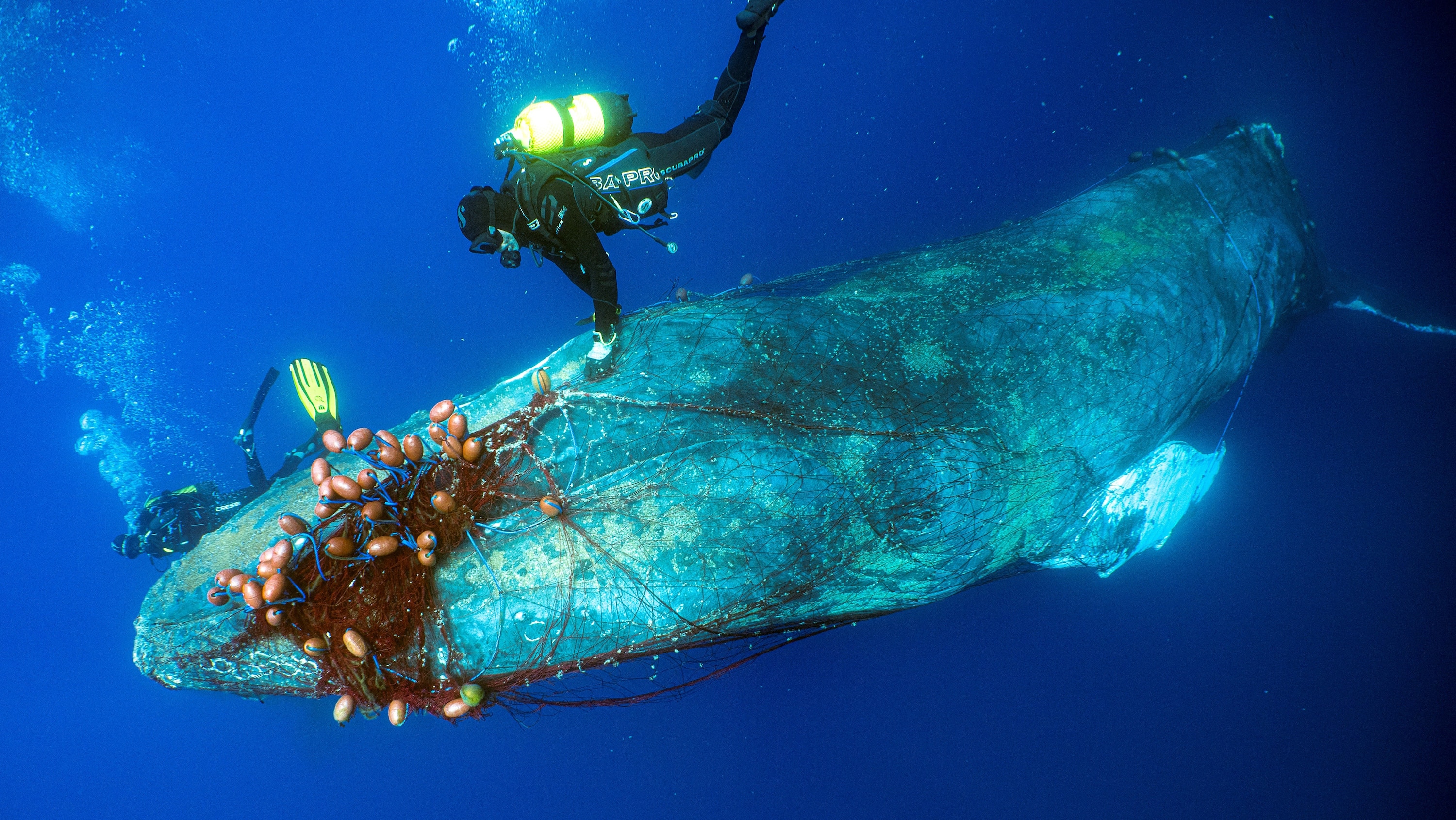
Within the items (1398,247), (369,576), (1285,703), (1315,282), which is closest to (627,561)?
(369,576)

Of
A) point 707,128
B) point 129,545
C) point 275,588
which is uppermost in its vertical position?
point 129,545

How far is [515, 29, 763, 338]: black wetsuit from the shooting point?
377cm

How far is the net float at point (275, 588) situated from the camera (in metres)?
2.57

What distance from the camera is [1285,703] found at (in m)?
8.48

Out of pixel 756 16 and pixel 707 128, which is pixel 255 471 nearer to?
pixel 707 128

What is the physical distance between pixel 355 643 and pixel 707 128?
4.69m

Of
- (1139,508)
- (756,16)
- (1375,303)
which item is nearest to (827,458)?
(1139,508)

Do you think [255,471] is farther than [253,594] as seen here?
Yes

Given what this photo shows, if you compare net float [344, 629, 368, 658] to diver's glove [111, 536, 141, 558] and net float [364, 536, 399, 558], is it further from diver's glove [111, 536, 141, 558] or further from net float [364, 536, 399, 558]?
diver's glove [111, 536, 141, 558]

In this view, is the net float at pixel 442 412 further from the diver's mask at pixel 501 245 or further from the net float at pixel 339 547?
the diver's mask at pixel 501 245

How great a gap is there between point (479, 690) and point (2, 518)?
1714cm

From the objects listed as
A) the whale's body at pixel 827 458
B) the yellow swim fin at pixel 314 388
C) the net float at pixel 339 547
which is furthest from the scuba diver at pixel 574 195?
the yellow swim fin at pixel 314 388

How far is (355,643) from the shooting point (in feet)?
8.57

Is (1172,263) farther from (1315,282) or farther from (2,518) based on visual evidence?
(2,518)
